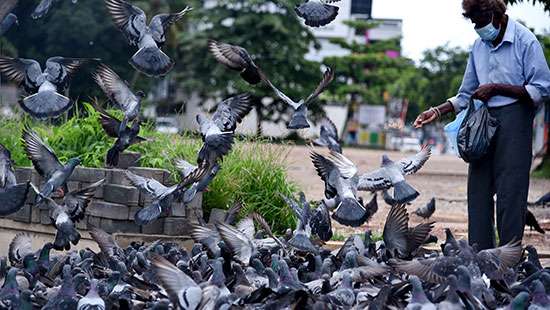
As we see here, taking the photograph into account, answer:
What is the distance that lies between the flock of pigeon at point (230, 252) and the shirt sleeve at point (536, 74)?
91cm

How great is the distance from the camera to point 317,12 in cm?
651

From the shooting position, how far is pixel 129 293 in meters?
4.88

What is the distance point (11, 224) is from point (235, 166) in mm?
1883

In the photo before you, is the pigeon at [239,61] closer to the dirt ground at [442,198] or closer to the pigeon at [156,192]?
the pigeon at [156,192]

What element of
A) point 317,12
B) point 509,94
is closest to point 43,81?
point 317,12

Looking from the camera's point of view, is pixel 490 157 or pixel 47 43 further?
pixel 47 43

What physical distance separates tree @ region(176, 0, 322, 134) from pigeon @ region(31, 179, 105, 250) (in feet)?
100

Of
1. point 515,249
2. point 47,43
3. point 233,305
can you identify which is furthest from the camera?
point 47,43

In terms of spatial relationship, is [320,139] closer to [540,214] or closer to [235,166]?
[235,166]

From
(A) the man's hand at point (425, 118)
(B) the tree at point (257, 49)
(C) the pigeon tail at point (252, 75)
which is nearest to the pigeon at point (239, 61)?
(C) the pigeon tail at point (252, 75)

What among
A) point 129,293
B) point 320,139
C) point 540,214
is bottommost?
point 540,214

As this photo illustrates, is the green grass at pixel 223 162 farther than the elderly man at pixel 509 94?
Yes

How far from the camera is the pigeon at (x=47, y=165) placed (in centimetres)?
634

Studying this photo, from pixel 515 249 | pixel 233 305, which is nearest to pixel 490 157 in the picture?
pixel 515 249
